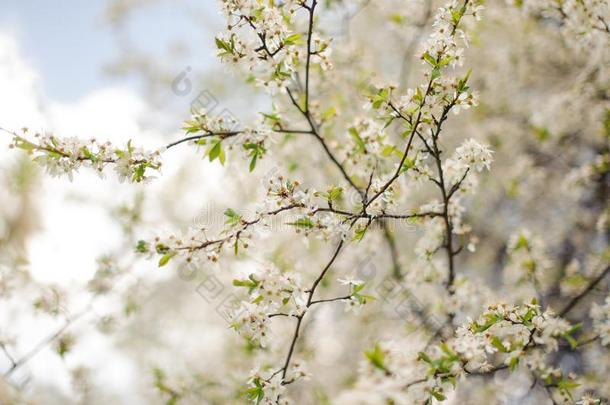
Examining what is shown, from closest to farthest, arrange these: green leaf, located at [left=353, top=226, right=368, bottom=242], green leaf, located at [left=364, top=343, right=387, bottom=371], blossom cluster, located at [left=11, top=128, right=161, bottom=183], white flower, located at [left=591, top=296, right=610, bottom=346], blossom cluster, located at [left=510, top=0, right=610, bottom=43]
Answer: green leaf, located at [left=364, top=343, right=387, bottom=371], blossom cluster, located at [left=11, top=128, right=161, bottom=183], green leaf, located at [left=353, top=226, right=368, bottom=242], white flower, located at [left=591, top=296, right=610, bottom=346], blossom cluster, located at [left=510, top=0, right=610, bottom=43]

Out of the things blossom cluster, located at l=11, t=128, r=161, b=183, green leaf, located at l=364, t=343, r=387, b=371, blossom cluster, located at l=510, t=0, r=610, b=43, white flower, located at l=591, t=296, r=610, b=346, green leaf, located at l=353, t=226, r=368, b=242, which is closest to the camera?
green leaf, located at l=364, t=343, r=387, b=371

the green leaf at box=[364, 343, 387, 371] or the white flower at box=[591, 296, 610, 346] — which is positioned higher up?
the white flower at box=[591, 296, 610, 346]

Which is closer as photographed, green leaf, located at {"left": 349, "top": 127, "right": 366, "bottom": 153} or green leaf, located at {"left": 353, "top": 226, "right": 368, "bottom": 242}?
green leaf, located at {"left": 353, "top": 226, "right": 368, "bottom": 242}

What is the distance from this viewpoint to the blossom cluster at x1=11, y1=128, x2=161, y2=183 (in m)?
1.52

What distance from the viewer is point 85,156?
5.20ft

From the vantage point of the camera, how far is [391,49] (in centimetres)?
491

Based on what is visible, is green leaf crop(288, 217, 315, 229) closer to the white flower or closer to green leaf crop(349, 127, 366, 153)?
green leaf crop(349, 127, 366, 153)

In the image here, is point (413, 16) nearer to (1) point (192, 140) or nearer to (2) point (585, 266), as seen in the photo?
(1) point (192, 140)

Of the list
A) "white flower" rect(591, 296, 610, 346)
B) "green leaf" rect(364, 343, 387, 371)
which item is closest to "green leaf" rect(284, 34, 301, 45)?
"green leaf" rect(364, 343, 387, 371)

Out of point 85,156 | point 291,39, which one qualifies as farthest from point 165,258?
point 291,39

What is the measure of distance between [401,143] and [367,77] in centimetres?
58

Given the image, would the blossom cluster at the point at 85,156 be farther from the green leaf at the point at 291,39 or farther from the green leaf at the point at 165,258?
the green leaf at the point at 291,39

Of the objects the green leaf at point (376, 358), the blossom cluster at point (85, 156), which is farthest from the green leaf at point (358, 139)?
the green leaf at point (376, 358)

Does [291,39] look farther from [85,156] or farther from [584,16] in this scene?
[584,16]
